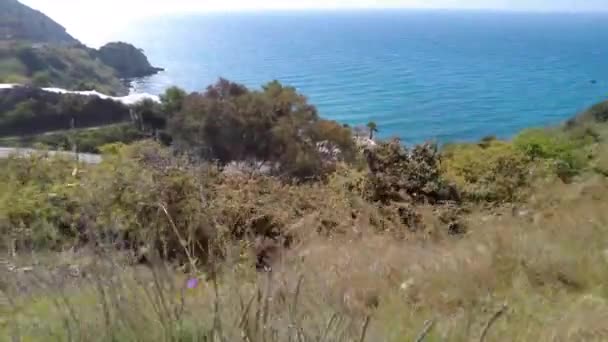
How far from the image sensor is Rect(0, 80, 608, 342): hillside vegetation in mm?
1789

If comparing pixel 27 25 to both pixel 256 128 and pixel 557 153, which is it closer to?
pixel 256 128

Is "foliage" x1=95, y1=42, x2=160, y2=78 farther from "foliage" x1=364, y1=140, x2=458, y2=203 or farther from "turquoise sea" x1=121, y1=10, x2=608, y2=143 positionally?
"foliage" x1=364, y1=140, x2=458, y2=203

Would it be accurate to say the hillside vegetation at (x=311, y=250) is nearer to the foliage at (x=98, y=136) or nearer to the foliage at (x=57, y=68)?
the foliage at (x=98, y=136)

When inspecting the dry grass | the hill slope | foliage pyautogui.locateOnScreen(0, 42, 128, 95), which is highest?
the hill slope

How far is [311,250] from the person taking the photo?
11.5 ft

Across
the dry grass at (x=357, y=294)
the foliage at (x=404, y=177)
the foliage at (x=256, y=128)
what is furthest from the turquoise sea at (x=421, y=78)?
the dry grass at (x=357, y=294)

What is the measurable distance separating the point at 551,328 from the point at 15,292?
6.80ft

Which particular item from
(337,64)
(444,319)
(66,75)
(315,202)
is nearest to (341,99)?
(66,75)

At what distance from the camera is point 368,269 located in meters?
3.22

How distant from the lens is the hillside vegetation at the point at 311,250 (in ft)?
5.87

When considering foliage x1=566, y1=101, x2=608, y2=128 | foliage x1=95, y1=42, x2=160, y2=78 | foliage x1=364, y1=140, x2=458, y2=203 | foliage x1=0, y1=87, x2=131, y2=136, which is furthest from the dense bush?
foliage x1=95, y1=42, x2=160, y2=78

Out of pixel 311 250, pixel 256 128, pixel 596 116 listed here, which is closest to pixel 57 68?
pixel 256 128

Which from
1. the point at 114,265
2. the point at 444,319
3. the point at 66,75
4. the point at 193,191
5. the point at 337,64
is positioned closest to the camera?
the point at 114,265

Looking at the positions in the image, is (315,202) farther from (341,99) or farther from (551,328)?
(341,99)
